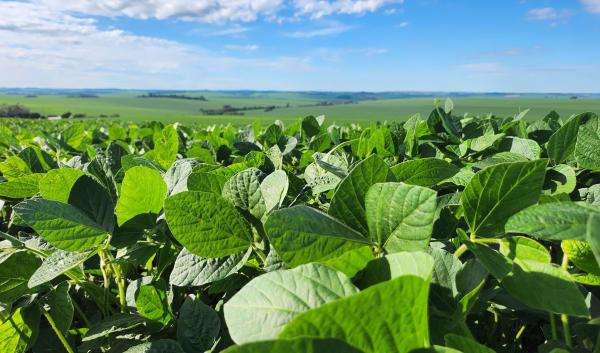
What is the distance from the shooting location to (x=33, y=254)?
101 cm

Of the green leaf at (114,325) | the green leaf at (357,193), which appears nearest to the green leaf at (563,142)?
the green leaf at (357,193)

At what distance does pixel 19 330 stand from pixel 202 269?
1.85ft

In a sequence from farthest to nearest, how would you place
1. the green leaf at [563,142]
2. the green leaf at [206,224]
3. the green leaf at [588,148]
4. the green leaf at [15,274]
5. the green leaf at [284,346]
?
the green leaf at [563,142], the green leaf at [588,148], the green leaf at [15,274], the green leaf at [206,224], the green leaf at [284,346]

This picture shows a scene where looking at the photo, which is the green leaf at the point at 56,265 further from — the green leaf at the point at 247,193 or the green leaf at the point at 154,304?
the green leaf at the point at 247,193

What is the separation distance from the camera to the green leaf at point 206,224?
2.46 ft

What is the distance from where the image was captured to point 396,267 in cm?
55

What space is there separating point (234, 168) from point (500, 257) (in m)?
0.70

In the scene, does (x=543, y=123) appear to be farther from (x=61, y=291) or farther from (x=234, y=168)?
(x=61, y=291)

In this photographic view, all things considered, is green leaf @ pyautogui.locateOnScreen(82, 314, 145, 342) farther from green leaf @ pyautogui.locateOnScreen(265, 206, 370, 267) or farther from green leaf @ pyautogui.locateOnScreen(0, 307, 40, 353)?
green leaf @ pyautogui.locateOnScreen(265, 206, 370, 267)

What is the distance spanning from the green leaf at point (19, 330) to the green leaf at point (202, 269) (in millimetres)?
471

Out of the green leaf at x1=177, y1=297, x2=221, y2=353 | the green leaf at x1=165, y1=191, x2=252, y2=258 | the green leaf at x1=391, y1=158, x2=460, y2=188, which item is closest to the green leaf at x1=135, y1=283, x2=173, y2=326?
the green leaf at x1=177, y1=297, x2=221, y2=353

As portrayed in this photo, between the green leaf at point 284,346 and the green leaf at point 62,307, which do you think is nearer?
the green leaf at point 284,346

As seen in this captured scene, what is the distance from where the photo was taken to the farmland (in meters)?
0.50

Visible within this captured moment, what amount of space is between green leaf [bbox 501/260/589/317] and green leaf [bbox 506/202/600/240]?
0.06 meters
